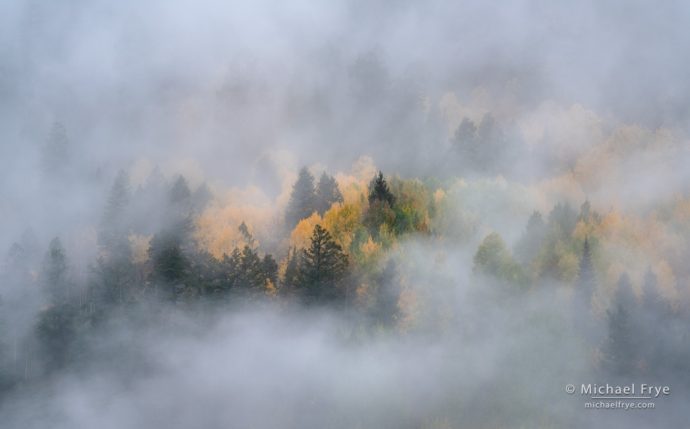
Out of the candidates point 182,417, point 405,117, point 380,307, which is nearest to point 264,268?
point 380,307

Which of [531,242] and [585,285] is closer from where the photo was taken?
[585,285]

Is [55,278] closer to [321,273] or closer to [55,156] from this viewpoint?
[55,156]

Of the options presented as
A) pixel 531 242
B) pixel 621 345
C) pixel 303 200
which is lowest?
pixel 621 345

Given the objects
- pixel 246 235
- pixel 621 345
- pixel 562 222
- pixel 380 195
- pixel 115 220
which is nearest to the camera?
pixel 621 345

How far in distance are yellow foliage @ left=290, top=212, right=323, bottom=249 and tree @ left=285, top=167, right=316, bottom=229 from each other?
2.38 metres

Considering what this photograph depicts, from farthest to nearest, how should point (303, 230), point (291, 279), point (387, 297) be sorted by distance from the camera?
point (303, 230)
point (291, 279)
point (387, 297)

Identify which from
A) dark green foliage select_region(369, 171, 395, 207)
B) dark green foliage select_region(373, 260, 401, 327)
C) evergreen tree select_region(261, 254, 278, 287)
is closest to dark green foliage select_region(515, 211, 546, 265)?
dark green foliage select_region(373, 260, 401, 327)

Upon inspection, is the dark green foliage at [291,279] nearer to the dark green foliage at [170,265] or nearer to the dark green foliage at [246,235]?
the dark green foliage at [170,265]

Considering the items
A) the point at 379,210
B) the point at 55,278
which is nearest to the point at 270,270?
the point at 379,210

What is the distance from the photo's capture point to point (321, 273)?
6894 cm

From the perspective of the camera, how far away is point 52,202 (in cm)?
11856

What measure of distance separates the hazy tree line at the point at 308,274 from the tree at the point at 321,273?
5.3 inches

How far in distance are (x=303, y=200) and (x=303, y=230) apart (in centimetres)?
665

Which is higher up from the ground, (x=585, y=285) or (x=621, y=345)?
(x=585, y=285)
